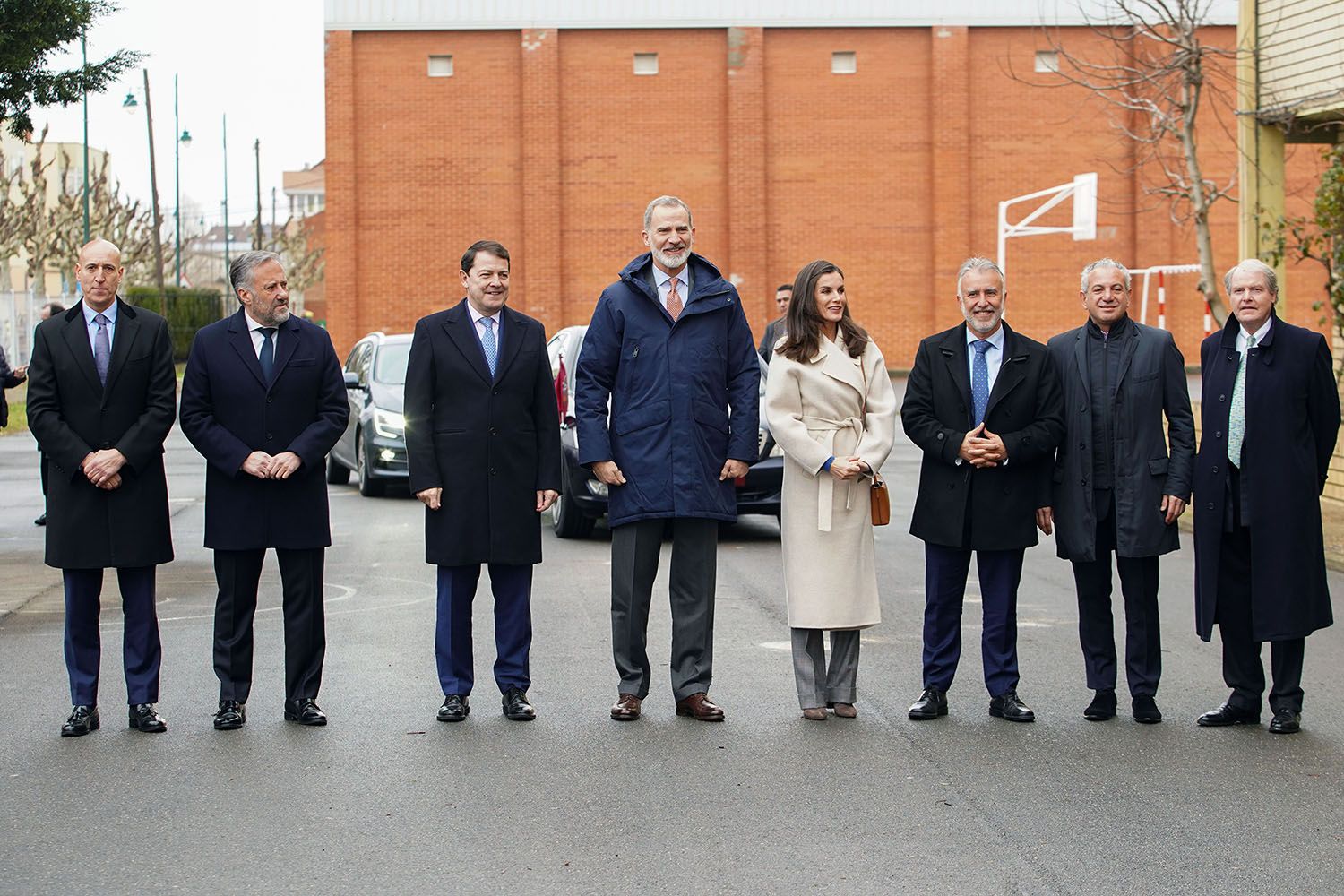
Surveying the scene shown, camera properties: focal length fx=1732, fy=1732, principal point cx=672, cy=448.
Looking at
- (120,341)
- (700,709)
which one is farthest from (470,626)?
(120,341)

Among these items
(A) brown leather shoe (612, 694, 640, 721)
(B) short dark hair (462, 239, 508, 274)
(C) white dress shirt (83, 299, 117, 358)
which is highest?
(B) short dark hair (462, 239, 508, 274)

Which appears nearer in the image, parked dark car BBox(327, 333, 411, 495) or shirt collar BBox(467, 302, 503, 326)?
shirt collar BBox(467, 302, 503, 326)

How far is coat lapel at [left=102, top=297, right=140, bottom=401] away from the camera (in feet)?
23.7

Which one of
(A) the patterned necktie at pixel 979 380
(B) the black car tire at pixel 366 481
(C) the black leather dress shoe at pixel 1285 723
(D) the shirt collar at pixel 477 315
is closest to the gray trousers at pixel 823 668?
(A) the patterned necktie at pixel 979 380

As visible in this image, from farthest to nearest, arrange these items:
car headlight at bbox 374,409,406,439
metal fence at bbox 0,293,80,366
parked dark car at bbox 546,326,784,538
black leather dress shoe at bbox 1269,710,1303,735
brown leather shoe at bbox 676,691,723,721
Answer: metal fence at bbox 0,293,80,366 < car headlight at bbox 374,409,406,439 < parked dark car at bbox 546,326,784,538 < brown leather shoe at bbox 676,691,723,721 < black leather dress shoe at bbox 1269,710,1303,735

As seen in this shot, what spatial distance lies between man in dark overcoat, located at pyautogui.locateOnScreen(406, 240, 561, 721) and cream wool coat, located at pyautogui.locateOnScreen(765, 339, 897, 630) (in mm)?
1091

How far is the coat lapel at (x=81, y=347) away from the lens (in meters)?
7.20

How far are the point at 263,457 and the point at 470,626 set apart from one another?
1.14 m

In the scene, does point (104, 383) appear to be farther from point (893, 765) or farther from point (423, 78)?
point (423, 78)

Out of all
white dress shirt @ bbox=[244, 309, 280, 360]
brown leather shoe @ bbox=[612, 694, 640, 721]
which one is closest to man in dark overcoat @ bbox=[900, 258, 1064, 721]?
brown leather shoe @ bbox=[612, 694, 640, 721]

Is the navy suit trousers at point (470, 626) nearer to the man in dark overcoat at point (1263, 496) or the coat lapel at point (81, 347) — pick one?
the coat lapel at point (81, 347)

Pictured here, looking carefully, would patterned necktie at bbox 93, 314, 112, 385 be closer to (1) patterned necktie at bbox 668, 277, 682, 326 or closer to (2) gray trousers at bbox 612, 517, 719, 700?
(2) gray trousers at bbox 612, 517, 719, 700

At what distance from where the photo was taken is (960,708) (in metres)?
7.60

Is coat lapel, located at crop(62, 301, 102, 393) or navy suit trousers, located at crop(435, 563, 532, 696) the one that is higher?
coat lapel, located at crop(62, 301, 102, 393)
